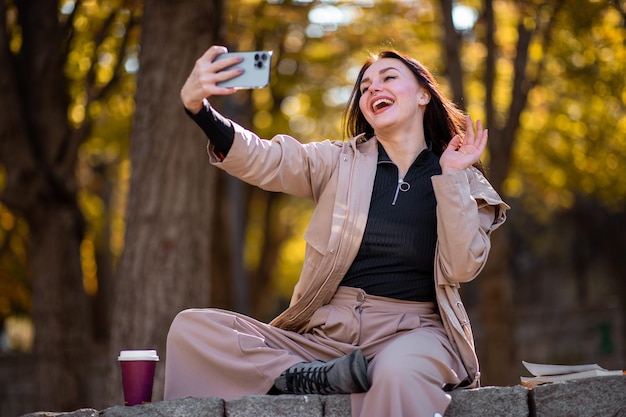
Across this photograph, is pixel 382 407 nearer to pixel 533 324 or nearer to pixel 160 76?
pixel 160 76

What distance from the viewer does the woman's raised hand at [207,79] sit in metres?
4.00

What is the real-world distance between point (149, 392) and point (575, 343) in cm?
1455

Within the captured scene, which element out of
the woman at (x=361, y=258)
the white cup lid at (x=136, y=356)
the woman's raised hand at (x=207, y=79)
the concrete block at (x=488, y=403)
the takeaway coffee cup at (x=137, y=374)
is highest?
the woman's raised hand at (x=207, y=79)

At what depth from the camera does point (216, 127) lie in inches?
163

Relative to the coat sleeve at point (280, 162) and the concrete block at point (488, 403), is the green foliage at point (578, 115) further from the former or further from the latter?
the concrete block at point (488, 403)

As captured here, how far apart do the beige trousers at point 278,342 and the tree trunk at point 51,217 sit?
17.6 feet

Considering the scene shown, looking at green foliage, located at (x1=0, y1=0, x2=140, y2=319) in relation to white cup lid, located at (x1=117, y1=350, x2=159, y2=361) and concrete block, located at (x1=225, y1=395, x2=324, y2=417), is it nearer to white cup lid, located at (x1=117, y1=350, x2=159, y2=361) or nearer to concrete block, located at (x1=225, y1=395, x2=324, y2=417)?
white cup lid, located at (x1=117, y1=350, x2=159, y2=361)

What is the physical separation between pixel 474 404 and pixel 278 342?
94 cm

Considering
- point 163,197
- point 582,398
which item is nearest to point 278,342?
point 582,398

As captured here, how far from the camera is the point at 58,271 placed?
9.77 meters

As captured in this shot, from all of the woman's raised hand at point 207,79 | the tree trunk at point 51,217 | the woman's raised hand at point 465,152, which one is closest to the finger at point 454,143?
the woman's raised hand at point 465,152

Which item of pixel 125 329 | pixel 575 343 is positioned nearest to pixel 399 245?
pixel 125 329

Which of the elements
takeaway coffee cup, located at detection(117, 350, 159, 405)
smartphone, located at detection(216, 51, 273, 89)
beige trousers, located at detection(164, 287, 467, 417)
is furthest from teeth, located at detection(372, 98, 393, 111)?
takeaway coffee cup, located at detection(117, 350, 159, 405)

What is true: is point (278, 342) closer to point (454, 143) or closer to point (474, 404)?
point (474, 404)
